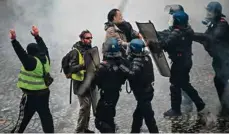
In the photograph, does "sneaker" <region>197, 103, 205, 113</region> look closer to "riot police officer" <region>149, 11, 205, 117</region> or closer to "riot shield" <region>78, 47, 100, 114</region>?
"riot police officer" <region>149, 11, 205, 117</region>

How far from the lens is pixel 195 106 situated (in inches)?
336

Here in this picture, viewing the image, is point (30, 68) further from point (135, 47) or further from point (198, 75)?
point (198, 75)

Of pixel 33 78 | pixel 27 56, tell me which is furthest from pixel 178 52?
pixel 27 56

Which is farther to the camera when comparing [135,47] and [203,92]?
[203,92]

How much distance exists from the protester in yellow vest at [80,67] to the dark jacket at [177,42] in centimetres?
130

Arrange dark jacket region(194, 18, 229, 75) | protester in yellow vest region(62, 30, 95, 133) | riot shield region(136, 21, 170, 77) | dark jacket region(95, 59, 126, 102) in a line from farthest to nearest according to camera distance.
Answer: dark jacket region(194, 18, 229, 75), riot shield region(136, 21, 170, 77), protester in yellow vest region(62, 30, 95, 133), dark jacket region(95, 59, 126, 102)

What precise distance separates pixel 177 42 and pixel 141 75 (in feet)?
4.45

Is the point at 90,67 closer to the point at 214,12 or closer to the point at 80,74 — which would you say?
the point at 80,74

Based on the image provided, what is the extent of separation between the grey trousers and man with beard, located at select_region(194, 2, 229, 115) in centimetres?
219

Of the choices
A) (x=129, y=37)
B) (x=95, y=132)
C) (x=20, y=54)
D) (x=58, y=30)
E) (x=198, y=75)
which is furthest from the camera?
(x=58, y=30)

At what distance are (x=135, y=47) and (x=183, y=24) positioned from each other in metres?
1.40

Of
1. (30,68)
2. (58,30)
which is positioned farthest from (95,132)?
(58,30)

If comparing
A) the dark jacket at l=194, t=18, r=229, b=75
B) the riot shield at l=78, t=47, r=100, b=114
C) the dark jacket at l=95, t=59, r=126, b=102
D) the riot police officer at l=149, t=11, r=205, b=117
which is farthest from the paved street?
the dark jacket at l=95, t=59, r=126, b=102

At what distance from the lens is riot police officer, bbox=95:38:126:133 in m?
6.55
